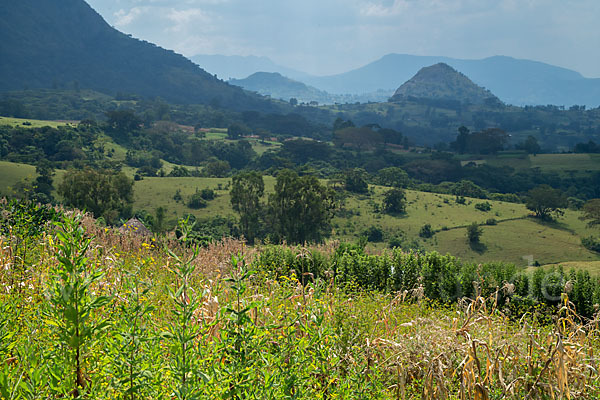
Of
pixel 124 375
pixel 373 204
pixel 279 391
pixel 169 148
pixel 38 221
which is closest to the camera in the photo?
pixel 124 375

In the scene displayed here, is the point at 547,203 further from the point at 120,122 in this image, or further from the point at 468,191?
the point at 120,122

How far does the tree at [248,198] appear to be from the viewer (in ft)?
147

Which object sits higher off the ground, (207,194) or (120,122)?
(120,122)

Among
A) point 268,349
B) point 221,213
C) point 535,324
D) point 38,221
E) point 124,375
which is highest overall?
point 124,375

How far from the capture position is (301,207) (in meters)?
38.1

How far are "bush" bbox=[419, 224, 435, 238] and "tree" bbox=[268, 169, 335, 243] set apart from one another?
52.2 ft

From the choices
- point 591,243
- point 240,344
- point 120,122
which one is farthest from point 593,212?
point 120,122

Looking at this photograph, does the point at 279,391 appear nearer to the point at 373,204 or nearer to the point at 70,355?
the point at 70,355

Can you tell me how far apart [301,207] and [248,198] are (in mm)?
9216

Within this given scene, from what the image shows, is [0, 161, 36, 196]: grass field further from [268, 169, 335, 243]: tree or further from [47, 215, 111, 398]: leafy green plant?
[47, 215, 111, 398]: leafy green plant

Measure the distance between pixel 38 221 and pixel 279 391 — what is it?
8.62 meters

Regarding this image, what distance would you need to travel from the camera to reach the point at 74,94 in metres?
152

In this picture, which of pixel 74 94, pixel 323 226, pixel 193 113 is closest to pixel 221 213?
pixel 323 226

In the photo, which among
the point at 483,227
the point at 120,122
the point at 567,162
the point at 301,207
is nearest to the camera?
the point at 301,207
